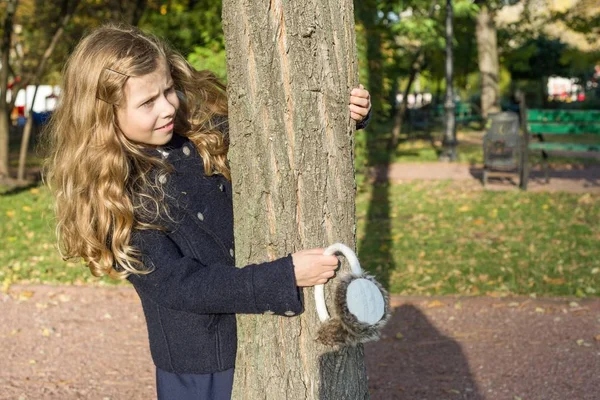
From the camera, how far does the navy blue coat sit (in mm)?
2354

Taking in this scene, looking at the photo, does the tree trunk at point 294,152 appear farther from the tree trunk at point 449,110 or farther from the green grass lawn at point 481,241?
the tree trunk at point 449,110

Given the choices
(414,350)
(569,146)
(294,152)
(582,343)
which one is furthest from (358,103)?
(569,146)

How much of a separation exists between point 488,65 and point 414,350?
1995 centimetres

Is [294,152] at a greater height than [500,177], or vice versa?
[294,152]

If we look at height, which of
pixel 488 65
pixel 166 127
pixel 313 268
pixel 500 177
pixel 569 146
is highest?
pixel 166 127

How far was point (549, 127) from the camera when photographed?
12539 mm

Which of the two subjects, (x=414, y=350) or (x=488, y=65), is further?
(x=488, y=65)

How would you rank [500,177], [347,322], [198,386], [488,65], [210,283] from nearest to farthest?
1. [347,322]
2. [210,283]
3. [198,386]
4. [500,177]
5. [488,65]

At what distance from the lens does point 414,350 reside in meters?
5.68

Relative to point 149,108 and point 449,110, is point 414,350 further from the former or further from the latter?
→ point 449,110

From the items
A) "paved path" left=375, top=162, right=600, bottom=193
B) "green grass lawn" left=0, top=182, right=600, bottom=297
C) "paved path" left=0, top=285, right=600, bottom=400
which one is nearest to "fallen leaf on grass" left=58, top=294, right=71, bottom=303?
"paved path" left=0, top=285, right=600, bottom=400

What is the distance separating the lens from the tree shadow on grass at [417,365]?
16.1ft

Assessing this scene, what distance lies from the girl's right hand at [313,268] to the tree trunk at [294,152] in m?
0.11

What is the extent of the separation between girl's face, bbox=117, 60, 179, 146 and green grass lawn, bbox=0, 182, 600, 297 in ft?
10.6
